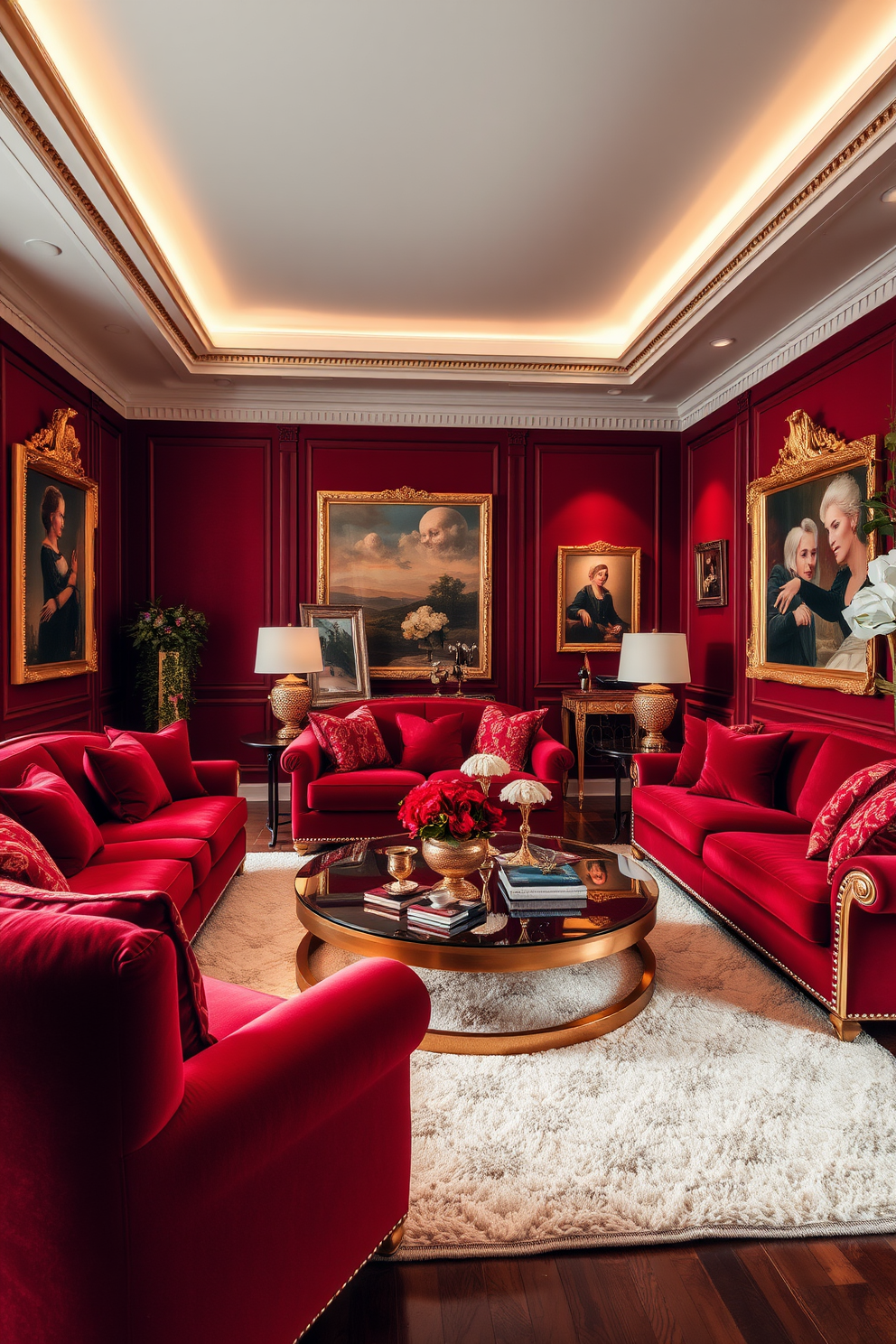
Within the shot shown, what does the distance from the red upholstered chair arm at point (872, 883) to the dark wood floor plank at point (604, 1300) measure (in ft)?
4.18

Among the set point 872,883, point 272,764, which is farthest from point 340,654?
point 872,883

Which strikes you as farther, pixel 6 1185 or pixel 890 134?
pixel 890 134

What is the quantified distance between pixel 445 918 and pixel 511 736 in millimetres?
2399

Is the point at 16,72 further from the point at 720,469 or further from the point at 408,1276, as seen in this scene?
the point at 720,469

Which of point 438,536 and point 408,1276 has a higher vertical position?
point 438,536

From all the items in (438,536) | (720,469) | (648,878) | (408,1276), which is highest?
(720,469)

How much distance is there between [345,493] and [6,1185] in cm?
542

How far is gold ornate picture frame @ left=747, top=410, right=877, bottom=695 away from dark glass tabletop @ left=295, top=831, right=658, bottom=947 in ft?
5.95

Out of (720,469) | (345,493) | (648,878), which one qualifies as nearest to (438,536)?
(345,493)

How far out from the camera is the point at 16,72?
2578 millimetres

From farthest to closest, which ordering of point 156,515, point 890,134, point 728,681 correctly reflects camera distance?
point 156,515 < point 728,681 < point 890,134

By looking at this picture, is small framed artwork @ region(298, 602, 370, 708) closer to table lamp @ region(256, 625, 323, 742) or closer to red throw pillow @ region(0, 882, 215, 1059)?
table lamp @ region(256, 625, 323, 742)

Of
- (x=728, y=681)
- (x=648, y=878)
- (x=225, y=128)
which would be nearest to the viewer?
(x=648, y=878)

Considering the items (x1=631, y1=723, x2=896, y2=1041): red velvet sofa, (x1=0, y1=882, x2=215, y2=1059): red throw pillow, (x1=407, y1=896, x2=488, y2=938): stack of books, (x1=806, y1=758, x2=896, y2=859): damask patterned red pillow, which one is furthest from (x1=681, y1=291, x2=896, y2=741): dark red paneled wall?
(x1=0, y1=882, x2=215, y2=1059): red throw pillow
